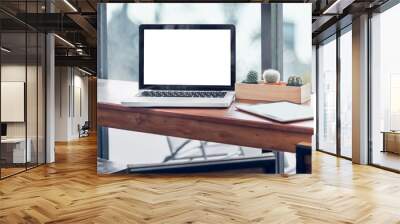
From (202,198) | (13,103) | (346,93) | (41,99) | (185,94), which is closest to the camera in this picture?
(202,198)

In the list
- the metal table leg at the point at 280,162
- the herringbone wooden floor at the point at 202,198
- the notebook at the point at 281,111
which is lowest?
the herringbone wooden floor at the point at 202,198

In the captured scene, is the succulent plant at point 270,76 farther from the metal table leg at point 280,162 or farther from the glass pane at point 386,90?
the glass pane at point 386,90

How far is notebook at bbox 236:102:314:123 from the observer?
5465mm

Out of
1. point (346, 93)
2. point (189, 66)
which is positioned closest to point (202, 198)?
point (189, 66)

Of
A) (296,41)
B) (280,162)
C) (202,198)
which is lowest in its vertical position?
(202,198)

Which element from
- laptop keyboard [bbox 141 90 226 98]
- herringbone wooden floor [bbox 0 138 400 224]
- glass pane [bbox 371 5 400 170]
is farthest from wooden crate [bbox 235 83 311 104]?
glass pane [bbox 371 5 400 170]

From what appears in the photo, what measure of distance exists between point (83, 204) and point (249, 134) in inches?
95.0

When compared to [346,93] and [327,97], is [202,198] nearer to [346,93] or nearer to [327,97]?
[346,93]

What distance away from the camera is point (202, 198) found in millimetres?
4527

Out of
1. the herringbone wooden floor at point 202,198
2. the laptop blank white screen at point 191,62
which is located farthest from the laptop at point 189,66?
the herringbone wooden floor at point 202,198

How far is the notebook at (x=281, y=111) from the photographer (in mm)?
5465

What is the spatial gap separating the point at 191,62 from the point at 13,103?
10.6 ft

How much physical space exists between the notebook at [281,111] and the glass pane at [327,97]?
13.0 ft

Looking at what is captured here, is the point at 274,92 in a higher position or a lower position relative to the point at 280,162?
higher
